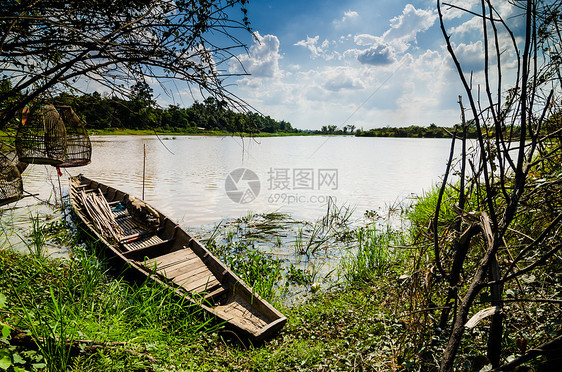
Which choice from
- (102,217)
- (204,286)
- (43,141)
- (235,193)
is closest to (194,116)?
(204,286)

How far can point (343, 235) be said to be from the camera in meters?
8.30

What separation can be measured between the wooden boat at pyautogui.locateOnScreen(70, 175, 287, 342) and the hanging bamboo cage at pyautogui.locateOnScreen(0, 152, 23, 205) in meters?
1.47

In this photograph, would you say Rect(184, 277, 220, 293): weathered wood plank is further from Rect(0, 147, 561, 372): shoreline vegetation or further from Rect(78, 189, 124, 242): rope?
Rect(78, 189, 124, 242): rope

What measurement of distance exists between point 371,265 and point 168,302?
404 centimetres

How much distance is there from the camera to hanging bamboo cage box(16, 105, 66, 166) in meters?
5.64

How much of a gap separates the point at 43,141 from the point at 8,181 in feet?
3.80

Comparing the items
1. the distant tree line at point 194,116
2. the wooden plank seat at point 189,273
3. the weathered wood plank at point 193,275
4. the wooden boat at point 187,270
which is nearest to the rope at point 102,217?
the wooden boat at point 187,270

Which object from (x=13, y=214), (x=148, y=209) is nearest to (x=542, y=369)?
(x=148, y=209)

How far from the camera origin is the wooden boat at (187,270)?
159 inches

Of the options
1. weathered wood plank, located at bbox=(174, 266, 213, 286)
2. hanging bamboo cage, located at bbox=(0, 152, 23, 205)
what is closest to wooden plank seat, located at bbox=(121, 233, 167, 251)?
weathered wood plank, located at bbox=(174, 266, 213, 286)

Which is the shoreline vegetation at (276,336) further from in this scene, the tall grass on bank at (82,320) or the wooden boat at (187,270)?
the wooden boat at (187,270)

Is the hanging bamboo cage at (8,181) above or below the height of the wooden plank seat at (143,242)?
above

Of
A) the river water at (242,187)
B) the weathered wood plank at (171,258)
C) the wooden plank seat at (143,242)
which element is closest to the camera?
the weathered wood plank at (171,258)

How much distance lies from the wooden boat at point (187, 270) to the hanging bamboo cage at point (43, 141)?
5.69ft
